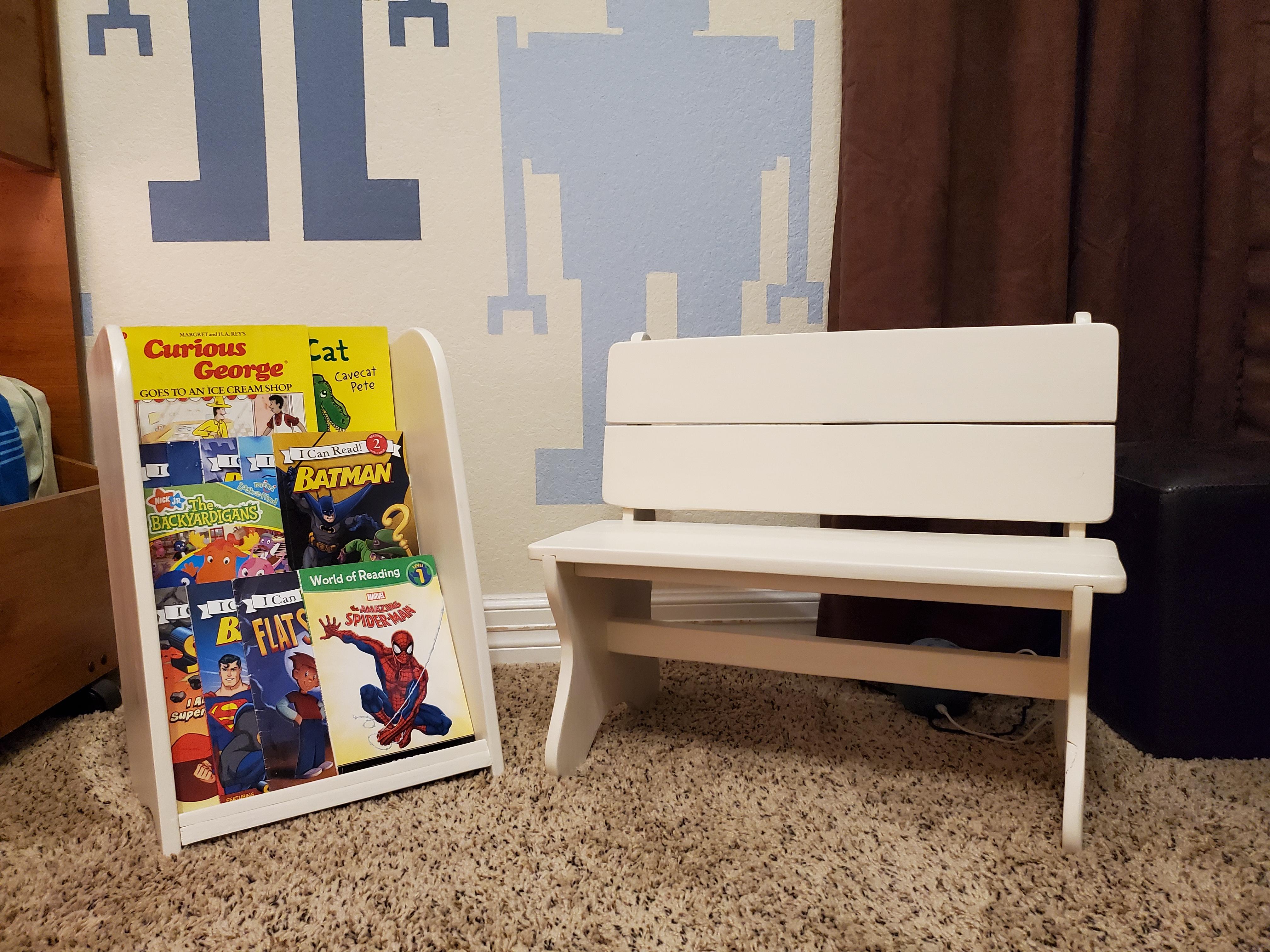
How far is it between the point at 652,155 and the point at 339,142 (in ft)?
1.86

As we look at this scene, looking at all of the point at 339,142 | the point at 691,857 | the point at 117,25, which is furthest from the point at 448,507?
the point at 117,25

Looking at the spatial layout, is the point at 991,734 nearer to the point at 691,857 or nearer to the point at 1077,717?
the point at 1077,717

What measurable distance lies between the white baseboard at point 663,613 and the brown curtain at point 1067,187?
24cm

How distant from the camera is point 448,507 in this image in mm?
1004

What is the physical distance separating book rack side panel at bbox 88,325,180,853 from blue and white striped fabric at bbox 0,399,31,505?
0.95ft

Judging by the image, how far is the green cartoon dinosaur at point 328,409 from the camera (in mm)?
1059

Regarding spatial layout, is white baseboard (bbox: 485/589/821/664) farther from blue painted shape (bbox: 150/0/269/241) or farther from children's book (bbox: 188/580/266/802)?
blue painted shape (bbox: 150/0/269/241)

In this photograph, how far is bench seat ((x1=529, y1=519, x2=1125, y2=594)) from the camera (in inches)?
31.6

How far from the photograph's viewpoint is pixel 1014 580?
0.80 metres

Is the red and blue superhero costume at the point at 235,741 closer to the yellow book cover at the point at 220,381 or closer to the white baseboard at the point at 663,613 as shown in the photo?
the yellow book cover at the point at 220,381

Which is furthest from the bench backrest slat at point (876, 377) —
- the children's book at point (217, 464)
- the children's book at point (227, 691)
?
the children's book at point (227, 691)

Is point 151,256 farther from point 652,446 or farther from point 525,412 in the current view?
point 652,446

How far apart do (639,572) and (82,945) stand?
2.29 ft

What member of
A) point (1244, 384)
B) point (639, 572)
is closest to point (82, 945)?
point (639, 572)
